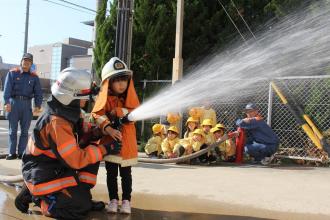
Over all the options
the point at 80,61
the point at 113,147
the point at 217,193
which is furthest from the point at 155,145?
the point at 80,61

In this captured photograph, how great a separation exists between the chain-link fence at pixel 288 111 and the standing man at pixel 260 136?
0.45 m

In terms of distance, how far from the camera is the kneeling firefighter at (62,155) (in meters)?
3.89

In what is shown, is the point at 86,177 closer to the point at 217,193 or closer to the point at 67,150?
the point at 67,150

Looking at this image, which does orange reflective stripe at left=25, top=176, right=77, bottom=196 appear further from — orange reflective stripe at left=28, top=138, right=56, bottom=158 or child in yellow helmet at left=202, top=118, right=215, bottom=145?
child in yellow helmet at left=202, top=118, right=215, bottom=145

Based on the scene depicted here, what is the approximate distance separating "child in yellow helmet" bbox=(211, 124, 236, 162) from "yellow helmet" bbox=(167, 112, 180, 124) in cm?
76

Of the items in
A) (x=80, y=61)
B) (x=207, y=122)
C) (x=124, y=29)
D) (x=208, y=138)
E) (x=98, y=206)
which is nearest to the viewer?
(x=98, y=206)

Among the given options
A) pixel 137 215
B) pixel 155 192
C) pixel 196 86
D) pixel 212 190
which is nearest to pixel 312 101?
pixel 196 86

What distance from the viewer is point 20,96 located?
744 cm

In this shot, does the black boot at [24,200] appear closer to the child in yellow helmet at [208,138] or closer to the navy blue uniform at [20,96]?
the navy blue uniform at [20,96]

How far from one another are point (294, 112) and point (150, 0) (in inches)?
169

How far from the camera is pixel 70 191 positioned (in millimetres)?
3979

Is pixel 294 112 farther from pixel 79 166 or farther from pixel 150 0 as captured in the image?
pixel 79 166

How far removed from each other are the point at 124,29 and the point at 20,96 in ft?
6.99

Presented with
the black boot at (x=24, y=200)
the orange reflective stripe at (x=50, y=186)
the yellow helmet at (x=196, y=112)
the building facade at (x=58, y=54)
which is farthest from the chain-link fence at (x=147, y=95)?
the building facade at (x=58, y=54)
